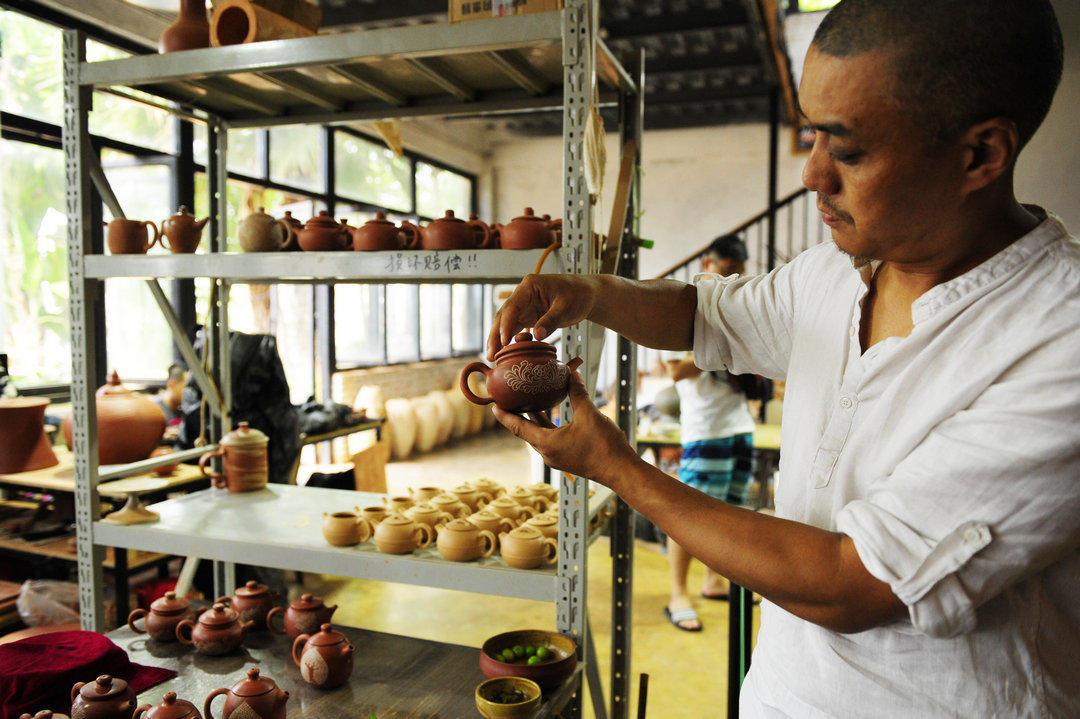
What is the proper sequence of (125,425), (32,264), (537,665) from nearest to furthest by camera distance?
(537,665)
(125,425)
(32,264)

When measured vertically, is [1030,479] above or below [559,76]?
below

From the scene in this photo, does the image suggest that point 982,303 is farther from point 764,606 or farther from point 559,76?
point 559,76

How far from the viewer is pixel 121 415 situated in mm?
2811

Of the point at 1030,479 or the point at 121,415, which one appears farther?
the point at 121,415

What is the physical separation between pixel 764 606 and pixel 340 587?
11.2ft

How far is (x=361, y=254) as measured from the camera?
1.82 m

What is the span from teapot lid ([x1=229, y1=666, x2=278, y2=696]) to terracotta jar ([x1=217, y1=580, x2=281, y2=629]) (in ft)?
1.71

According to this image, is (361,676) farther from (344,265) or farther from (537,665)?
(344,265)

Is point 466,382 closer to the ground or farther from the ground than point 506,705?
farther from the ground

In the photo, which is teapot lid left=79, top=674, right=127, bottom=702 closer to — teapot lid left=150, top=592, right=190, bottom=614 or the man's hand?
teapot lid left=150, top=592, right=190, bottom=614

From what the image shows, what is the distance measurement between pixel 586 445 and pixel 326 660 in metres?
1.06

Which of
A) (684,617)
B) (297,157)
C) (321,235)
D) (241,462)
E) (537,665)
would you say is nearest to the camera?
(537,665)

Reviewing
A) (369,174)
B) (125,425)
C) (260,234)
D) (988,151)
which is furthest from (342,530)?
(369,174)

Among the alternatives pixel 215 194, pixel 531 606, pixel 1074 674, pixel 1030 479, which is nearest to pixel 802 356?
pixel 1030 479
